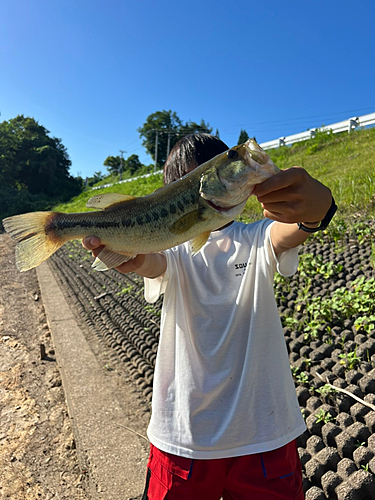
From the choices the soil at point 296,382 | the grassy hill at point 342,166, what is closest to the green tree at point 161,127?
the grassy hill at point 342,166

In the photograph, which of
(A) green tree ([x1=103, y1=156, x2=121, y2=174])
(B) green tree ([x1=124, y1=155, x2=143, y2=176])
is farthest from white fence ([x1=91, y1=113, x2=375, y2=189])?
(A) green tree ([x1=103, y1=156, x2=121, y2=174])

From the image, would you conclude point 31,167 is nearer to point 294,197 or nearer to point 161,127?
point 161,127

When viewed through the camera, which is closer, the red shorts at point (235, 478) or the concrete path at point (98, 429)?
the red shorts at point (235, 478)

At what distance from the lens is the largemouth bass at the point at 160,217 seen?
138cm

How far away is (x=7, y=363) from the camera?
17.9ft

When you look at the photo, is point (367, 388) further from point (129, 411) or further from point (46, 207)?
point (46, 207)

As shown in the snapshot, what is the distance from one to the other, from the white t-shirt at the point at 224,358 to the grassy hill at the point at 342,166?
4.89 m

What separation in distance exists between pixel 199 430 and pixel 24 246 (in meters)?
1.15

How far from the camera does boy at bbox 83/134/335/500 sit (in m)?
1.65

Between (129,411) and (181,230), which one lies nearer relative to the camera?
(181,230)

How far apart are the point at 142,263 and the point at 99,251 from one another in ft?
0.69

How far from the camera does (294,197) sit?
1.41 m

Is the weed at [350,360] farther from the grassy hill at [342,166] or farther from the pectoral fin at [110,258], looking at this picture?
the grassy hill at [342,166]

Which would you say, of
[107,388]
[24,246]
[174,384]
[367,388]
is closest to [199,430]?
[174,384]
